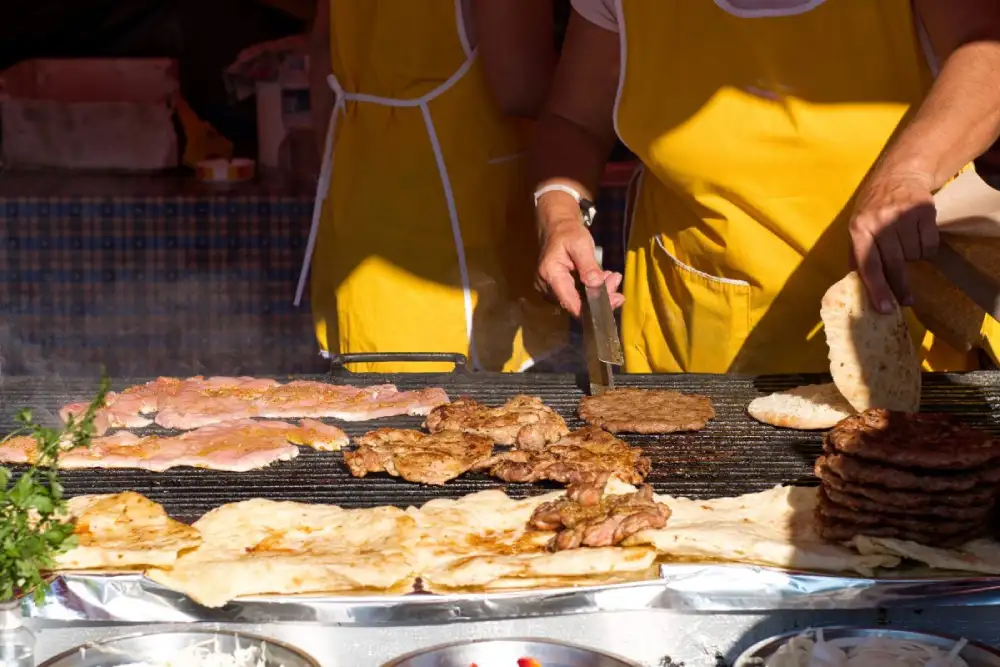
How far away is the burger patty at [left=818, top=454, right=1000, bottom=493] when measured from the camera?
2.40m

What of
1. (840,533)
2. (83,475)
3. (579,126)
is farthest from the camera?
(579,126)

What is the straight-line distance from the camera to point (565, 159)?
14.1 ft

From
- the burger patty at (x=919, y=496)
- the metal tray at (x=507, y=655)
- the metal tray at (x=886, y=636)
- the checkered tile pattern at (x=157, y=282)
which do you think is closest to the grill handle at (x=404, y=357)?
the burger patty at (x=919, y=496)

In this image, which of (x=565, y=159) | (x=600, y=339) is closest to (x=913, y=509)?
(x=600, y=339)

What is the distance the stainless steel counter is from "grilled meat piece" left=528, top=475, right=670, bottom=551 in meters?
0.18

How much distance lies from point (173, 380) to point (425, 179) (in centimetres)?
133

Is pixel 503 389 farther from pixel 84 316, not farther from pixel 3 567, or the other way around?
pixel 84 316

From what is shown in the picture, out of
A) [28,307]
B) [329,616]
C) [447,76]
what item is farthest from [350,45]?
[28,307]

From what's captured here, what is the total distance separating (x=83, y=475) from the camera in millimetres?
2951

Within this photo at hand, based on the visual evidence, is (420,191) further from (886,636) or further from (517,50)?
(886,636)

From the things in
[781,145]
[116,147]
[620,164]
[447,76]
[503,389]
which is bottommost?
[503,389]

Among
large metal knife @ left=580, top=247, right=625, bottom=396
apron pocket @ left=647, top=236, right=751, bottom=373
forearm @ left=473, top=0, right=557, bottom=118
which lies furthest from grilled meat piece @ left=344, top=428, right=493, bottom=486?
forearm @ left=473, top=0, right=557, bottom=118

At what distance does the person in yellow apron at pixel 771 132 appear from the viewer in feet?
11.5

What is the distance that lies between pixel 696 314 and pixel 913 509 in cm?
167
